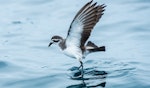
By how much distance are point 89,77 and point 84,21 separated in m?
1.26

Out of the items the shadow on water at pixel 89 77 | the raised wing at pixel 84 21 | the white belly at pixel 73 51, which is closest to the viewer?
the raised wing at pixel 84 21

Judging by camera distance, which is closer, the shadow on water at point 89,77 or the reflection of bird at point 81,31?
the reflection of bird at point 81,31

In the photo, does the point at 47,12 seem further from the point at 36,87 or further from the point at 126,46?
the point at 36,87

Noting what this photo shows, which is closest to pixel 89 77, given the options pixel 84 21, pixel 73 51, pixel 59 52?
pixel 73 51

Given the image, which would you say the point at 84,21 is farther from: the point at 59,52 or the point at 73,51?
the point at 59,52

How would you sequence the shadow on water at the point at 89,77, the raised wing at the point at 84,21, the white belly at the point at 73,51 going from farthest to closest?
the white belly at the point at 73,51, the shadow on water at the point at 89,77, the raised wing at the point at 84,21

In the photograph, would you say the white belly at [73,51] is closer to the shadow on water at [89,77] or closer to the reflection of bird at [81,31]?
the reflection of bird at [81,31]

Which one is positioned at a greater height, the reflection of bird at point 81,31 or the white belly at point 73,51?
the reflection of bird at point 81,31

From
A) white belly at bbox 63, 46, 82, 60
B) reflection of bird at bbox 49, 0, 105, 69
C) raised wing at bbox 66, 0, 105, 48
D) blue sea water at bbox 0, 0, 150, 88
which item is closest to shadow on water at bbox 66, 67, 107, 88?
blue sea water at bbox 0, 0, 150, 88

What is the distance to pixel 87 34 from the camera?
10.2 metres

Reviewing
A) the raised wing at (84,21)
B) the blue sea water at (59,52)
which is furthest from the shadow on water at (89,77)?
the raised wing at (84,21)

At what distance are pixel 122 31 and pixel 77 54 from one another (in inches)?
119

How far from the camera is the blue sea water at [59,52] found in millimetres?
10742

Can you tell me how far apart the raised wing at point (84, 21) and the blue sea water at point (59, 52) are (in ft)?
2.79
